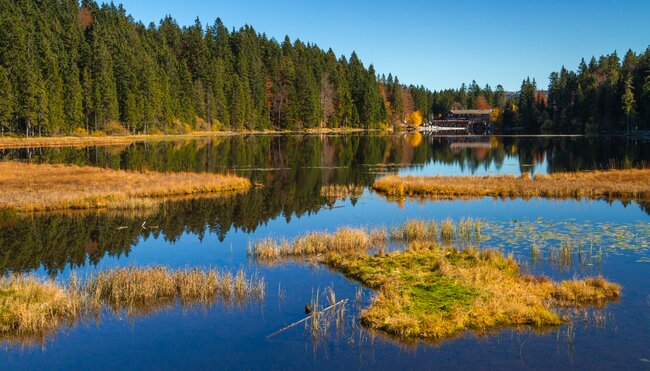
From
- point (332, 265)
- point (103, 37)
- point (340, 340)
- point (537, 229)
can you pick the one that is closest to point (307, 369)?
point (340, 340)

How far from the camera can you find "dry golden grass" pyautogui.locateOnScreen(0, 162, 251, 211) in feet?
118

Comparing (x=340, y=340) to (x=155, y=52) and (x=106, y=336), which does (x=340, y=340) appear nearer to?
(x=106, y=336)

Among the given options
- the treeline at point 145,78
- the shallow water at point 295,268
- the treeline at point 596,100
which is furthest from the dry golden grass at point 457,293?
the treeline at point 596,100

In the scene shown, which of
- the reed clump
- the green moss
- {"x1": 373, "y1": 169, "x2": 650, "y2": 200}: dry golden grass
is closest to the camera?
the green moss

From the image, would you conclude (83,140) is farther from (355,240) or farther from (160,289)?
(160,289)

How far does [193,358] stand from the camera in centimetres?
1441

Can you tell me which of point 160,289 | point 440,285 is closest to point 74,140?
point 160,289

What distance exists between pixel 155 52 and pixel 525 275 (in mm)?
145529

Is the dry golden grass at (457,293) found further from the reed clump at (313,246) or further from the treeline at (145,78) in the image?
the treeline at (145,78)

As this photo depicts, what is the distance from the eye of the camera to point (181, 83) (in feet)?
474

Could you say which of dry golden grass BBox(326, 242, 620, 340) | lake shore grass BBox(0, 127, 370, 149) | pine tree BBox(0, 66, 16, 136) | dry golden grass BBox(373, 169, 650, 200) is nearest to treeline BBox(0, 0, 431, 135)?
pine tree BBox(0, 66, 16, 136)

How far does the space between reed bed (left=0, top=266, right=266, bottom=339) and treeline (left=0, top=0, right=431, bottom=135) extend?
82235 mm

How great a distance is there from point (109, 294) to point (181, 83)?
13361 cm

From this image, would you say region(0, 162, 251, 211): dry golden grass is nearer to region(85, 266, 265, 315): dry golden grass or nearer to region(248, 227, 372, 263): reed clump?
region(248, 227, 372, 263): reed clump
